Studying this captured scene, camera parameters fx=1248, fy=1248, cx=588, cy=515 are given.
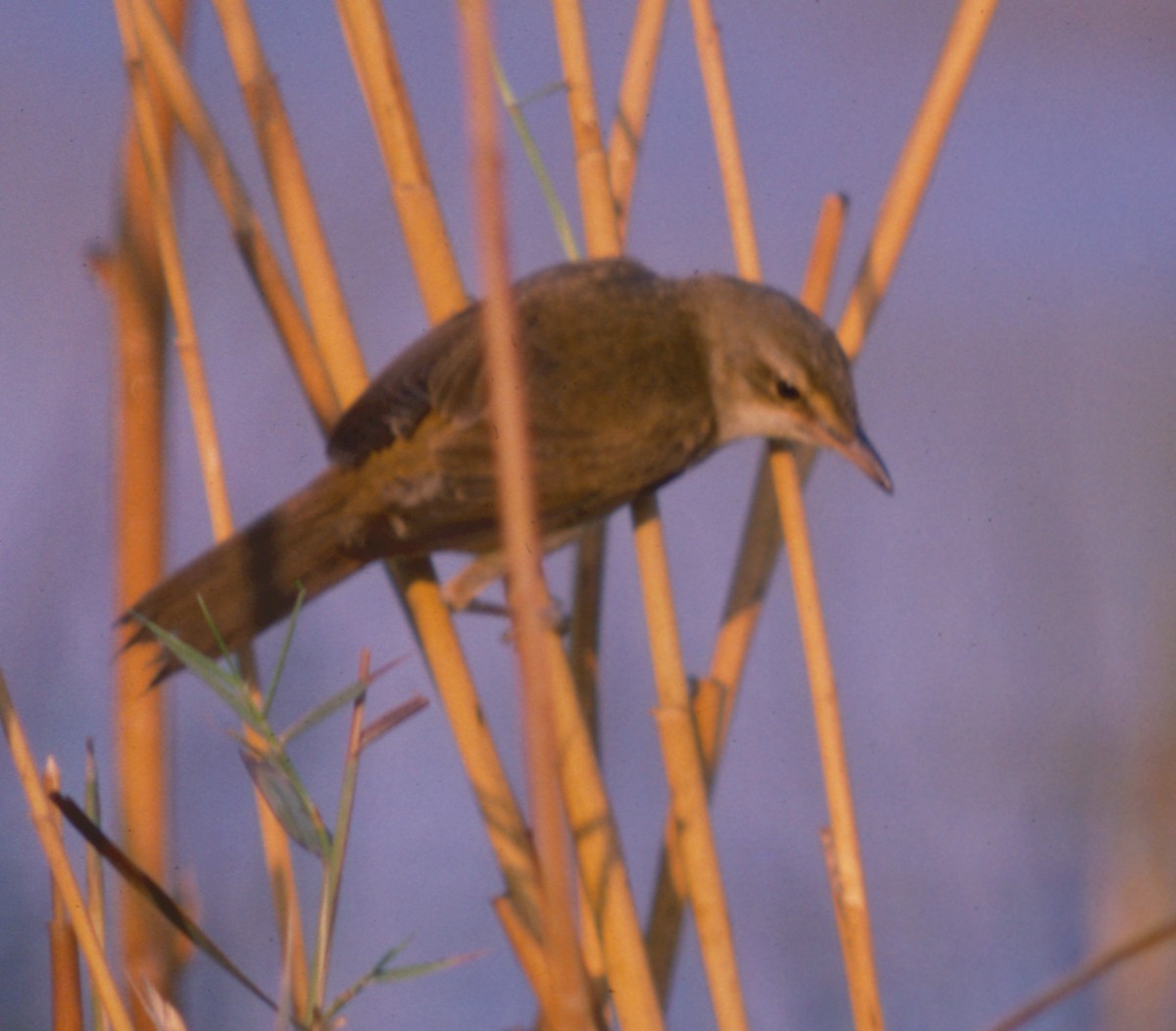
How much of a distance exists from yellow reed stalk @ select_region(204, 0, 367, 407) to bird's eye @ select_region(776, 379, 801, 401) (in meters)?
0.52

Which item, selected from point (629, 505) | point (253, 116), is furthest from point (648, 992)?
point (253, 116)

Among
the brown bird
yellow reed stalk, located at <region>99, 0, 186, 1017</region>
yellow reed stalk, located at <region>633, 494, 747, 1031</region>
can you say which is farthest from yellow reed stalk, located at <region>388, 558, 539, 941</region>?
yellow reed stalk, located at <region>99, 0, 186, 1017</region>

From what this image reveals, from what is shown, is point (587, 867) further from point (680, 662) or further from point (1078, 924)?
point (1078, 924)

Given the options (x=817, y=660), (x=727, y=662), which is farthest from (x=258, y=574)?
(x=817, y=660)

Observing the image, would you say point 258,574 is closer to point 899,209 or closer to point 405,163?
point 405,163

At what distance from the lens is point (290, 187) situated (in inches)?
42.8

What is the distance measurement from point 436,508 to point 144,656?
0.33 metres

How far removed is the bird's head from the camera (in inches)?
53.2

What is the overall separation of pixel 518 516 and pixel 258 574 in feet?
2.70

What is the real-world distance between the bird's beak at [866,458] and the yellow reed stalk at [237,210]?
1.87 feet

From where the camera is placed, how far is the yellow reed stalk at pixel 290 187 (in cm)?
109

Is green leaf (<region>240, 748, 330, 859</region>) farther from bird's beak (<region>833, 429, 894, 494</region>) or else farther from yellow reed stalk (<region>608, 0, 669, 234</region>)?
bird's beak (<region>833, 429, 894, 494</region>)

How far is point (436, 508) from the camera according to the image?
4.28 ft

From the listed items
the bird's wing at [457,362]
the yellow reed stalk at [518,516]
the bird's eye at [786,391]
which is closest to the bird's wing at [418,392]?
the bird's wing at [457,362]
